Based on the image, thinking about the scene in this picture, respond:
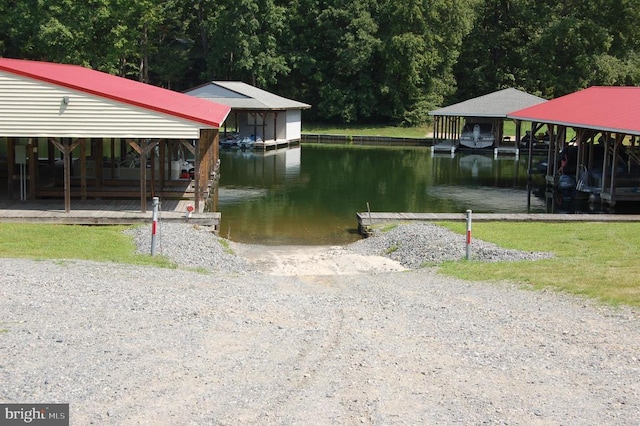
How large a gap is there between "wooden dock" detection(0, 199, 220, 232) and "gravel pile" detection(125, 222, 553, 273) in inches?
18.6

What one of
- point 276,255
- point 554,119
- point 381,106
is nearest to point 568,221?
point 276,255

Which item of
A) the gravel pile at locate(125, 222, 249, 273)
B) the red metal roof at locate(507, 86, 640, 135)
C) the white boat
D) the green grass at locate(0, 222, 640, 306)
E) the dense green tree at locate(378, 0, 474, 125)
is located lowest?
the gravel pile at locate(125, 222, 249, 273)

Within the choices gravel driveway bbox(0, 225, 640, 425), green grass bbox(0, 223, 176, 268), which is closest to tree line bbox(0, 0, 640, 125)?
green grass bbox(0, 223, 176, 268)

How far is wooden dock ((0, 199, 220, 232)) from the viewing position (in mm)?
19297

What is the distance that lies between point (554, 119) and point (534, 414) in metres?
25.1

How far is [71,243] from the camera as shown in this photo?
16266 millimetres

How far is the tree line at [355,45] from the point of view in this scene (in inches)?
2327

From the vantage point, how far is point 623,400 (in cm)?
739

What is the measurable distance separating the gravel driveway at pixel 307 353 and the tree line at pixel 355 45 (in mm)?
50026

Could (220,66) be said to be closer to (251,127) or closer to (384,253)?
(251,127)

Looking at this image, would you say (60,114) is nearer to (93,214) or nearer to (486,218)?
(93,214)

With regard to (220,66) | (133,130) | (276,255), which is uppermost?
(220,66)

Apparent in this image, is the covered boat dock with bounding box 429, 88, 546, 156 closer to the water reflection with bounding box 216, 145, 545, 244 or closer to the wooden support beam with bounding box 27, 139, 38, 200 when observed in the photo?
the water reflection with bounding box 216, 145, 545, 244

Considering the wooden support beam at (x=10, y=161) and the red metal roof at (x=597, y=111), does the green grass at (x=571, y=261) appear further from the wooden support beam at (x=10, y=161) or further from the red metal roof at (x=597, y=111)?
the wooden support beam at (x=10, y=161)
